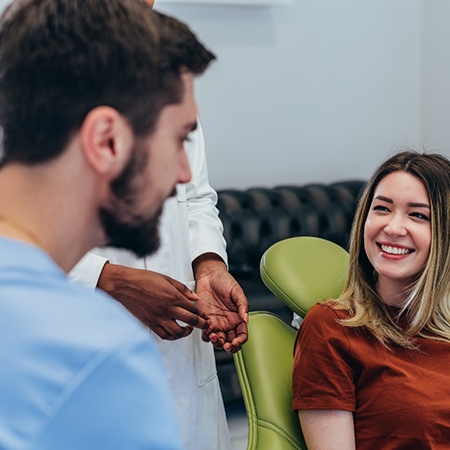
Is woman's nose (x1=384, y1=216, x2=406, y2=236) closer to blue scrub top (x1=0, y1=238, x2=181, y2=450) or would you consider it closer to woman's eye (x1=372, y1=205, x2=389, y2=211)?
woman's eye (x1=372, y1=205, x2=389, y2=211)

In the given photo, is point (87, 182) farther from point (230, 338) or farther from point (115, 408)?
point (230, 338)

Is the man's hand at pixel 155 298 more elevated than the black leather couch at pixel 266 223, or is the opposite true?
the man's hand at pixel 155 298

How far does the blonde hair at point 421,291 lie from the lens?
2057 millimetres

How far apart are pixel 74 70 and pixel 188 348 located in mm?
1186

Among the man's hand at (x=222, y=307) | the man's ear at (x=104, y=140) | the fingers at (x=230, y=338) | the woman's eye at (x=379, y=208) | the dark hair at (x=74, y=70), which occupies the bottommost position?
the fingers at (x=230, y=338)

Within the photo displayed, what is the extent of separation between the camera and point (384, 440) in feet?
6.18

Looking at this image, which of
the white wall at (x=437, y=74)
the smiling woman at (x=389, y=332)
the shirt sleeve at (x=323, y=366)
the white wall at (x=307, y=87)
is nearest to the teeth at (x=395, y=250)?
the smiling woman at (x=389, y=332)

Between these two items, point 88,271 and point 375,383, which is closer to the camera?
point 88,271

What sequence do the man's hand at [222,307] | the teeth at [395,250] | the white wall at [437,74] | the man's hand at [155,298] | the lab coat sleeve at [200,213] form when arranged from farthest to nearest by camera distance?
1. the white wall at [437,74]
2. the teeth at [395,250]
3. the lab coat sleeve at [200,213]
4. the man's hand at [222,307]
5. the man's hand at [155,298]

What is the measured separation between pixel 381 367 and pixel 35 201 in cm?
133

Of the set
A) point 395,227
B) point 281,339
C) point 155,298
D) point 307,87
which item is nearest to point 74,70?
point 155,298

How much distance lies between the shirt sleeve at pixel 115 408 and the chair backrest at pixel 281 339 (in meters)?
1.33

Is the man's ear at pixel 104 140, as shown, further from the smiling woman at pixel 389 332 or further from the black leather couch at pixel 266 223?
the black leather couch at pixel 266 223

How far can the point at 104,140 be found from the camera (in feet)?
Answer: 2.65
